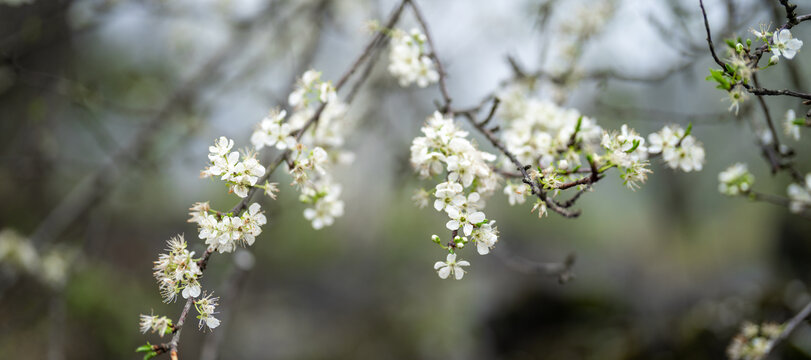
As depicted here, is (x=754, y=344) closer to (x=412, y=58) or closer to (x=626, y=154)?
(x=626, y=154)

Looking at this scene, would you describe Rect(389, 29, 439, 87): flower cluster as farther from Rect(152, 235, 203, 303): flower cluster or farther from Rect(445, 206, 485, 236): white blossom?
Rect(152, 235, 203, 303): flower cluster

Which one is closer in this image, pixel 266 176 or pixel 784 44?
pixel 784 44

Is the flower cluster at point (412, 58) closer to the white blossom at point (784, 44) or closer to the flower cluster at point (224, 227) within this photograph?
the flower cluster at point (224, 227)

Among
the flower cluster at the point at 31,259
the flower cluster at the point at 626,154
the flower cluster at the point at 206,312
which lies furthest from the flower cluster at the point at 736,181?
the flower cluster at the point at 31,259

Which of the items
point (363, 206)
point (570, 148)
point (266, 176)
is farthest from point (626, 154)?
point (363, 206)

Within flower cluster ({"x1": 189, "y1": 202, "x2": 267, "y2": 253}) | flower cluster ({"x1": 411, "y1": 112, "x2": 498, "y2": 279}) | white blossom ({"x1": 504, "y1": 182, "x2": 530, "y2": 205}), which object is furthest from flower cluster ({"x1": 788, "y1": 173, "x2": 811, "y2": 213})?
flower cluster ({"x1": 189, "y1": 202, "x2": 267, "y2": 253})

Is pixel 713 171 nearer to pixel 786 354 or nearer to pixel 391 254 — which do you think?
pixel 786 354
